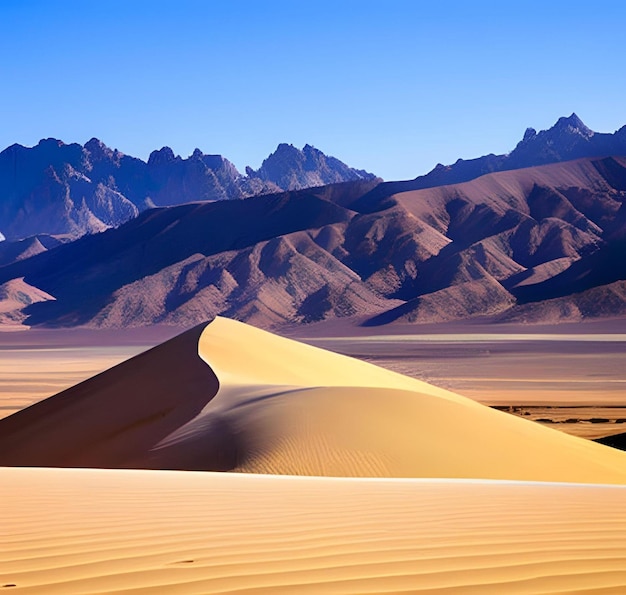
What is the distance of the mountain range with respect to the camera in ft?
313

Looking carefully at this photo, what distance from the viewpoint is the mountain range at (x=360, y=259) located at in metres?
95.4

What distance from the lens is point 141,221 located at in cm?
13888

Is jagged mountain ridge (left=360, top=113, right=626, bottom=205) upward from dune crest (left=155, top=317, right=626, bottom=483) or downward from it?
upward

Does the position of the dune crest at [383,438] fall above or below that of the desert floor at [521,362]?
above

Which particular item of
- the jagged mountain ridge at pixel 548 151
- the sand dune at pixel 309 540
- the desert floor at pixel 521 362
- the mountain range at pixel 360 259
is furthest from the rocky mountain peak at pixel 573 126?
the sand dune at pixel 309 540

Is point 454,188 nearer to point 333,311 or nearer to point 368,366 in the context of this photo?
point 333,311

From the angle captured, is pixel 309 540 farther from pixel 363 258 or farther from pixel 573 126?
pixel 573 126

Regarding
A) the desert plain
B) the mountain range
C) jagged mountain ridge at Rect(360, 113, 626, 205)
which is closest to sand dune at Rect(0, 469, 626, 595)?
the desert plain

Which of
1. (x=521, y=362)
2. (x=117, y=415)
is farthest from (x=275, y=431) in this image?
(x=521, y=362)

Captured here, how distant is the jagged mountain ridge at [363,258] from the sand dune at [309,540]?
268ft

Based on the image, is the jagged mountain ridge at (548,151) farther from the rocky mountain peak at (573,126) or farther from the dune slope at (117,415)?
the dune slope at (117,415)

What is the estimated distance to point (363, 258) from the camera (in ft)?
373

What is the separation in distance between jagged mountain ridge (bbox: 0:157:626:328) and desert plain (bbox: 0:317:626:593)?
6559cm

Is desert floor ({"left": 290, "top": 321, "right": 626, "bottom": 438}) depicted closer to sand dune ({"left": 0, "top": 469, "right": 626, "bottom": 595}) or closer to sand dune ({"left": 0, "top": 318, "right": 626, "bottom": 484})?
sand dune ({"left": 0, "top": 318, "right": 626, "bottom": 484})
